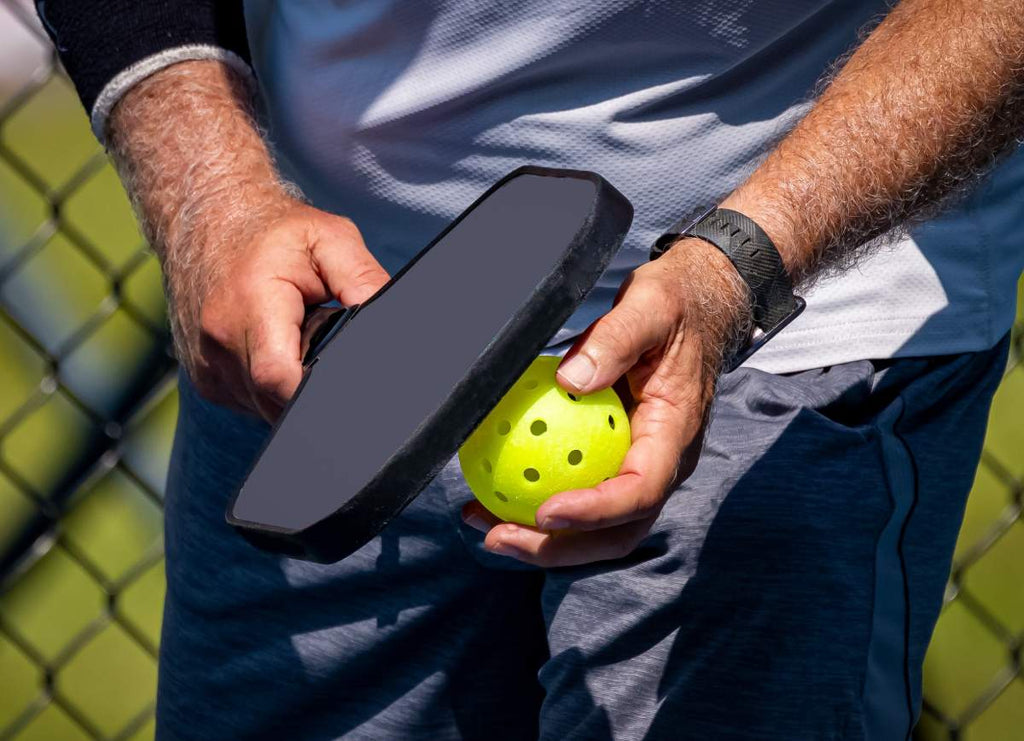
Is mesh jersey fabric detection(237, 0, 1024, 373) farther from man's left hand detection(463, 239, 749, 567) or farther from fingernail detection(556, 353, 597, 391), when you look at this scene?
fingernail detection(556, 353, 597, 391)

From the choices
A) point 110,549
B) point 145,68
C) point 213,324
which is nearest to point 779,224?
point 213,324

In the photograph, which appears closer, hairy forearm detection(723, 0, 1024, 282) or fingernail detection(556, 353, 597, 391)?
fingernail detection(556, 353, 597, 391)

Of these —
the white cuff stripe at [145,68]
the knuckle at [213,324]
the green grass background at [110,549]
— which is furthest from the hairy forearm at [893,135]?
the green grass background at [110,549]

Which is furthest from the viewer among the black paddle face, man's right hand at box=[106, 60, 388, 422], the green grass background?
the green grass background

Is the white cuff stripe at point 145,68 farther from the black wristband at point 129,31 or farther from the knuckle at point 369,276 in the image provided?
the knuckle at point 369,276

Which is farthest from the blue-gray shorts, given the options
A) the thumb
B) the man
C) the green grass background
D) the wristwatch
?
the green grass background

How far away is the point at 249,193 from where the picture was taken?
92 centimetres

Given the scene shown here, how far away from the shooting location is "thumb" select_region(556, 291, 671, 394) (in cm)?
67

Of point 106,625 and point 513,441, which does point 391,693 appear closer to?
point 513,441

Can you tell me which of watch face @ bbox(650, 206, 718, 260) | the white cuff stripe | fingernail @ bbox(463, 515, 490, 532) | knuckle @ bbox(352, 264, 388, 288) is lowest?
fingernail @ bbox(463, 515, 490, 532)

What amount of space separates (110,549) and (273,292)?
4.15 feet

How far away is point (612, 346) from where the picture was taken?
0.68m

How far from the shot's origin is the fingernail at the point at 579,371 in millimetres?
668

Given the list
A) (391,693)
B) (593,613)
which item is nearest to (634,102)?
(593,613)
